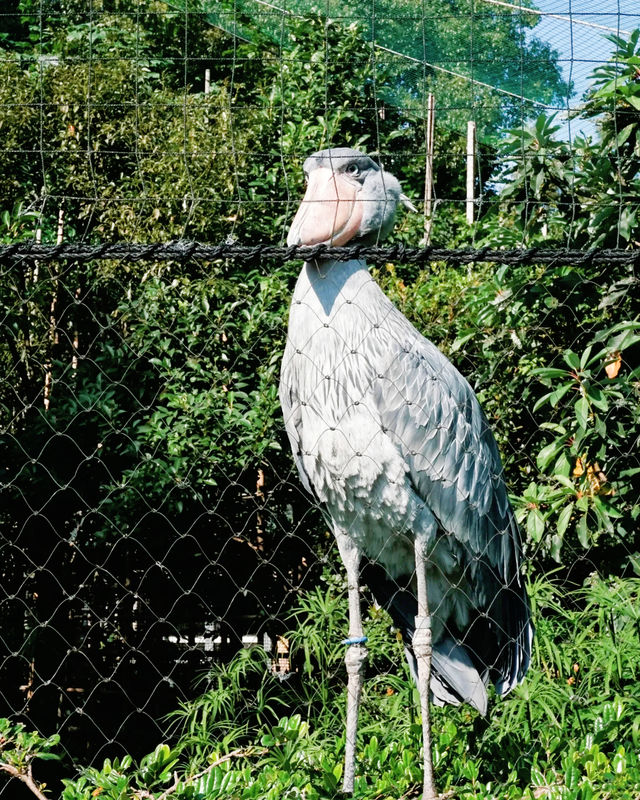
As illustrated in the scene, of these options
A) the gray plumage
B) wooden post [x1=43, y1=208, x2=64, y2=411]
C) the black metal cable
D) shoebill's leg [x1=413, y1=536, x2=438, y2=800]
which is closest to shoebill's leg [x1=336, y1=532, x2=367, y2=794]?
the gray plumage

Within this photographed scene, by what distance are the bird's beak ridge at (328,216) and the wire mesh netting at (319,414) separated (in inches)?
0.6

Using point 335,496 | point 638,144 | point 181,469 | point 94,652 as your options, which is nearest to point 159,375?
point 181,469

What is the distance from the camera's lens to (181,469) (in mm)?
3814

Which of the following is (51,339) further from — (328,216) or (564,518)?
(564,518)

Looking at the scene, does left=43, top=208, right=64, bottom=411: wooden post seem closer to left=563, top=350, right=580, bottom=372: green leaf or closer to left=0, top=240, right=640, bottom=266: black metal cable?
left=0, top=240, right=640, bottom=266: black metal cable

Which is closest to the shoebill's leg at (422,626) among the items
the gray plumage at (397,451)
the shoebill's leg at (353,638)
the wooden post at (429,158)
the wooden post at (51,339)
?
the gray plumage at (397,451)

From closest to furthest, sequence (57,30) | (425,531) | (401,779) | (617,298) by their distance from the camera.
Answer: (401,779) < (425,531) < (617,298) < (57,30)

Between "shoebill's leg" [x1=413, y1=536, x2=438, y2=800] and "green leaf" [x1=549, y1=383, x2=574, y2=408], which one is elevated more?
"green leaf" [x1=549, y1=383, x2=574, y2=408]

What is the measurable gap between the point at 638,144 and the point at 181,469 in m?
1.88

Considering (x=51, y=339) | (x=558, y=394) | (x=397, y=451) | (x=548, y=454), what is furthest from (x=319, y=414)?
(x=51, y=339)

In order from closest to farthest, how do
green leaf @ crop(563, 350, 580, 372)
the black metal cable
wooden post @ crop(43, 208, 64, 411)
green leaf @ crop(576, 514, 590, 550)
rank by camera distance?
the black metal cable
green leaf @ crop(563, 350, 580, 372)
green leaf @ crop(576, 514, 590, 550)
wooden post @ crop(43, 208, 64, 411)

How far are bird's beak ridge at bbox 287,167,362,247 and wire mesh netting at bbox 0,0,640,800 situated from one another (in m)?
0.02

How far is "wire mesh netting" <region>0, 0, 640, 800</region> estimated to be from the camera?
8.59 feet

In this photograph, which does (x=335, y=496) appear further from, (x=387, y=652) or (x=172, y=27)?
(x=172, y=27)
